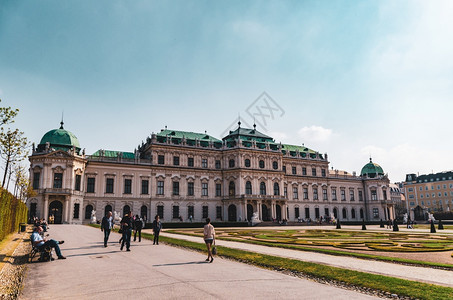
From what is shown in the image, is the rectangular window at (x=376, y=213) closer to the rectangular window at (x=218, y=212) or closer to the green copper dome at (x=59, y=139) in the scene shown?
the rectangular window at (x=218, y=212)

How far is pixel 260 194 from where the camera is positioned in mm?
63500

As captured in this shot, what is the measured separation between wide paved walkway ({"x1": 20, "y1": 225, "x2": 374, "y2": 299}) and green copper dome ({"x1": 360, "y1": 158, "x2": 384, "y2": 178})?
77.8m

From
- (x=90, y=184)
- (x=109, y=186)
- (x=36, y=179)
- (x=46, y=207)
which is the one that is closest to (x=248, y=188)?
(x=109, y=186)

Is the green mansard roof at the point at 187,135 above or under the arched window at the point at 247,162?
above

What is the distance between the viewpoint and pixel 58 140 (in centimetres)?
5250

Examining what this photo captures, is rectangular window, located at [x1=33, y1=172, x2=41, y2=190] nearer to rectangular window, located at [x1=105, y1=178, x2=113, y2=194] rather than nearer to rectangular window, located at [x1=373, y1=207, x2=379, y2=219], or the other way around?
rectangular window, located at [x1=105, y1=178, x2=113, y2=194]

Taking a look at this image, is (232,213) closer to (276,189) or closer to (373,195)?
(276,189)

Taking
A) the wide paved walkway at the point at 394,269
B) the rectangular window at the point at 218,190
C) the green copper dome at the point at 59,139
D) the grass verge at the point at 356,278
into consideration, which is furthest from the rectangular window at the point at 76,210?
the wide paved walkway at the point at 394,269

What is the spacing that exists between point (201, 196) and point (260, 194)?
37.8ft

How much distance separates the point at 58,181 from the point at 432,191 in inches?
4410

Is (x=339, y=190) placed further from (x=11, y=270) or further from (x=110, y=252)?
(x=11, y=270)

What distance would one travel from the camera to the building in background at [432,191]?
104 m

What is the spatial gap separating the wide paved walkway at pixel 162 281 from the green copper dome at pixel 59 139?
43902 mm

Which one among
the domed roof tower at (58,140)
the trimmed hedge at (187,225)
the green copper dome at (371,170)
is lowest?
the trimmed hedge at (187,225)
